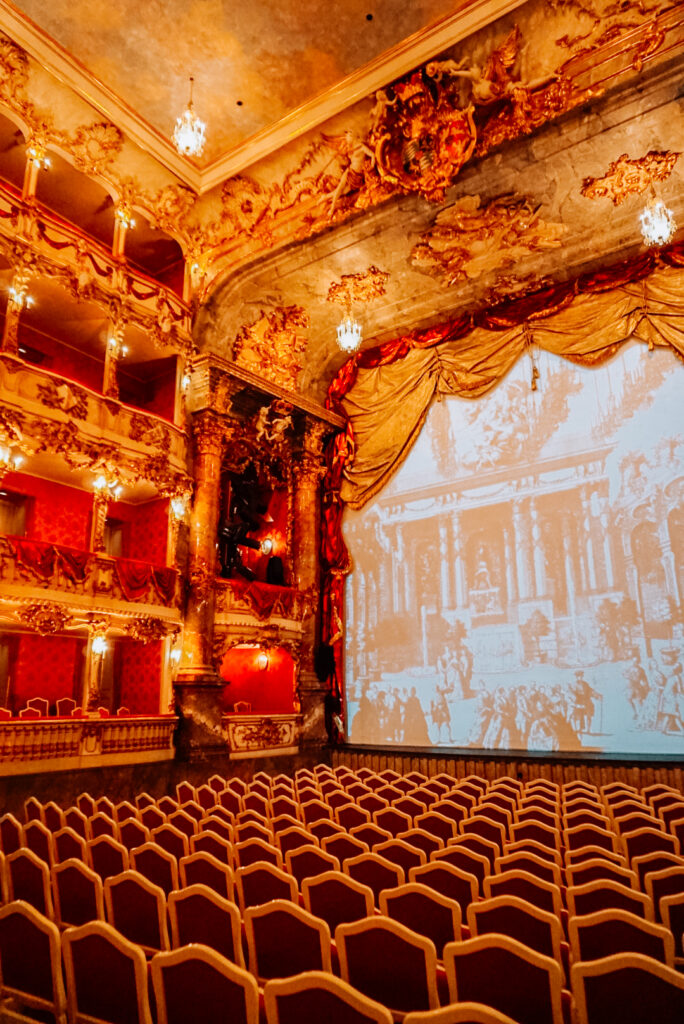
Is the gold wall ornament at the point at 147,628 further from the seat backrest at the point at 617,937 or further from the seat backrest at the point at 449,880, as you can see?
the seat backrest at the point at 617,937

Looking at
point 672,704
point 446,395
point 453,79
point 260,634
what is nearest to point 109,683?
point 260,634

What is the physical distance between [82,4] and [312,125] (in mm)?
3570

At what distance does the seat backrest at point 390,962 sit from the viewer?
2.37 metres

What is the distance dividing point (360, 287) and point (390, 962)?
42.8 feet

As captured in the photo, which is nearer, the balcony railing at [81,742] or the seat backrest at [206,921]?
the seat backrest at [206,921]

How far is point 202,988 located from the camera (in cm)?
214

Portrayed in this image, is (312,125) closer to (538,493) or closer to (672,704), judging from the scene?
(538,493)

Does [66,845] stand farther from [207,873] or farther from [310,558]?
[310,558]

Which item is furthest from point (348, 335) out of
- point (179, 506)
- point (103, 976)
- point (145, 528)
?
point (103, 976)

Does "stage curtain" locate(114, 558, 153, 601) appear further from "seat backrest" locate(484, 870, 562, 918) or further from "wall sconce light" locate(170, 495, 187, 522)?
"seat backrest" locate(484, 870, 562, 918)

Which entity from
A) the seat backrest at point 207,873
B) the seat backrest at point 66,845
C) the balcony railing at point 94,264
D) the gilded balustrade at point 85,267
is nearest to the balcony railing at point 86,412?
the gilded balustrade at point 85,267

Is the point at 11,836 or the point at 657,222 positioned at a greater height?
the point at 657,222

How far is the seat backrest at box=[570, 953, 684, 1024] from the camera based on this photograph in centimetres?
197

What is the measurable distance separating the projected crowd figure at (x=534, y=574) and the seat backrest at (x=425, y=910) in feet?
26.9
